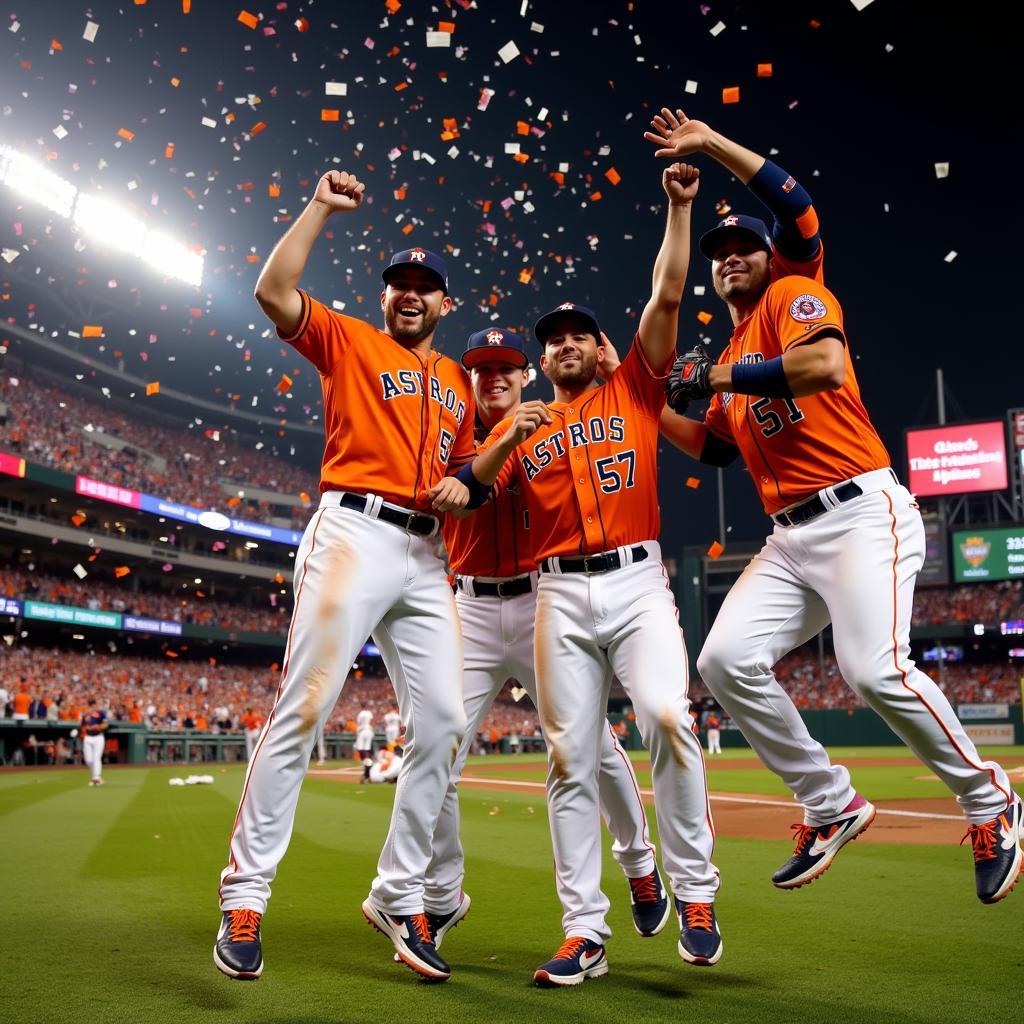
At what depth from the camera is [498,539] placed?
463 centimetres

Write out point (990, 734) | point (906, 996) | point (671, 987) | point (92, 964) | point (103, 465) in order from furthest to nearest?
1. point (103, 465)
2. point (990, 734)
3. point (92, 964)
4. point (671, 987)
5. point (906, 996)

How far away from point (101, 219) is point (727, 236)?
42.4 m

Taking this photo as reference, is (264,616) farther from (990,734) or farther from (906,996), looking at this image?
(906,996)

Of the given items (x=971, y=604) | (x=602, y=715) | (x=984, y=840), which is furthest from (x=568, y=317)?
(x=971, y=604)

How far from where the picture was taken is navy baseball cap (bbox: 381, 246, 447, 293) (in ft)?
13.7

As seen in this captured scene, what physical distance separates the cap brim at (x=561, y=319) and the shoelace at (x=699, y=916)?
8.16ft

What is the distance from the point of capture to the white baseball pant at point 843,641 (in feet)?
12.1

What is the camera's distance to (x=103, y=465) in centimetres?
3928

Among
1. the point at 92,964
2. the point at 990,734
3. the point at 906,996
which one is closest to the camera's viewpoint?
the point at 906,996

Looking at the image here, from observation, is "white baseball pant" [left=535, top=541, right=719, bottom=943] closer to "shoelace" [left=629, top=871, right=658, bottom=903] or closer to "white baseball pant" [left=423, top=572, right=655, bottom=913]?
"white baseball pant" [left=423, top=572, right=655, bottom=913]

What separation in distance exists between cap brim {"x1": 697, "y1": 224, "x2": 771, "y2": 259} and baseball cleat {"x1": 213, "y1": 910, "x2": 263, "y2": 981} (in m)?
3.27

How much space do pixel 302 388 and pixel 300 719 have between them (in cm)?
5683

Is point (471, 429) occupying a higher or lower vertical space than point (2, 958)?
higher

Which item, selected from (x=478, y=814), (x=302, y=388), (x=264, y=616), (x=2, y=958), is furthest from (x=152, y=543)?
(x=2, y=958)
